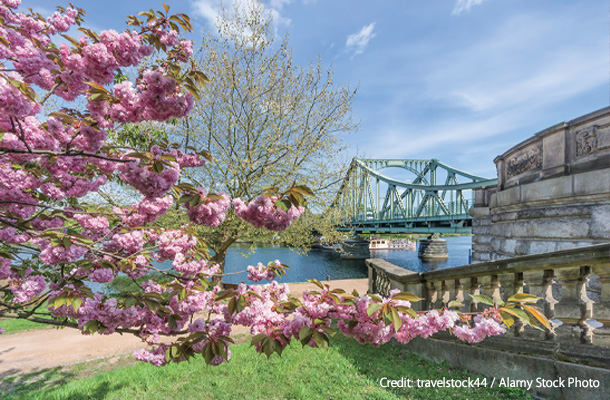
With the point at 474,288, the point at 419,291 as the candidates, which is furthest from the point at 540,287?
the point at 419,291

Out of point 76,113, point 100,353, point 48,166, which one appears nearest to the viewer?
point 76,113

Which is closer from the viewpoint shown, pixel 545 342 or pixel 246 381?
pixel 545 342

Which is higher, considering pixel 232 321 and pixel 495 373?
pixel 232 321

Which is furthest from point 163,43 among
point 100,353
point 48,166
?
point 100,353

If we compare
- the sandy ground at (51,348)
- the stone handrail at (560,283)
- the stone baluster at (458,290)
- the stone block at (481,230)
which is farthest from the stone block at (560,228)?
the sandy ground at (51,348)

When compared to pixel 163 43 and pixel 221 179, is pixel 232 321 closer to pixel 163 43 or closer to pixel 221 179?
pixel 163 43

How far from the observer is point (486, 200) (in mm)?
9484

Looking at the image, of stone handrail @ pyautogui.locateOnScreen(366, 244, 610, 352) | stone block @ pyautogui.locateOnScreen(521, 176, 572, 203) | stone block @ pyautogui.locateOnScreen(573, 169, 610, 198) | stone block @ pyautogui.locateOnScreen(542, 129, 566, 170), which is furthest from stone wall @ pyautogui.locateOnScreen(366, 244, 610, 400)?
stone block @ pyautogui.locateOnScreen(542, 129, 566, 170)

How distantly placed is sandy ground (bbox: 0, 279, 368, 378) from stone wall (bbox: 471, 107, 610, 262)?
906 centimetres

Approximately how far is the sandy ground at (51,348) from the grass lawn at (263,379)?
0.66 m

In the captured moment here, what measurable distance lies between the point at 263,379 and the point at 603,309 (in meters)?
4.24

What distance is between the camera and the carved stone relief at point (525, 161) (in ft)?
20.1

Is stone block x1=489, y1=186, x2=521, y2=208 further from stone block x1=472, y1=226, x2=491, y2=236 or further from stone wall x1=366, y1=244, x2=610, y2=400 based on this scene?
stone wall x1=366, y1=244, x2=610, y2=400

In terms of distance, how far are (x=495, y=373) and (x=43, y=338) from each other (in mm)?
10259
